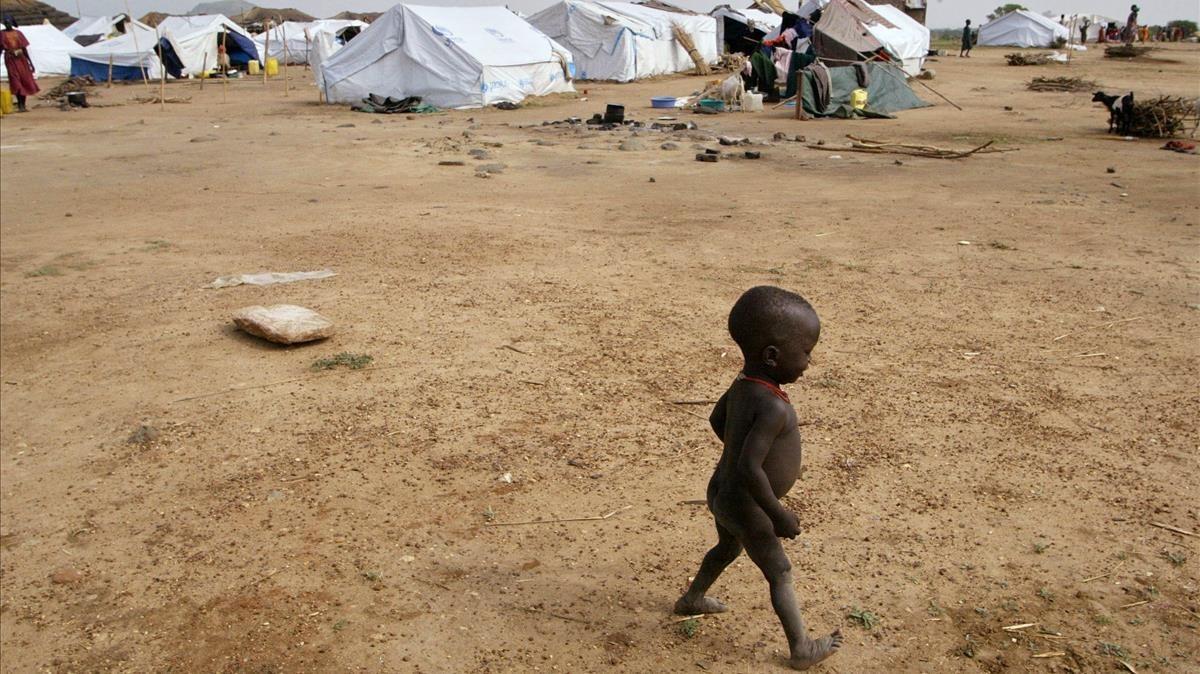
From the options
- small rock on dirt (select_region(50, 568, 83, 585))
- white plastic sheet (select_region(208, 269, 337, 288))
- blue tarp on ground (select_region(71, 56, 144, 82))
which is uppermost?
blue tarp on ground (select_region(71, 56, 144, 82))

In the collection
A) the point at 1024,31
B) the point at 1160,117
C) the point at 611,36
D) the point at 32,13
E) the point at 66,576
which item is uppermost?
the point at 32,13

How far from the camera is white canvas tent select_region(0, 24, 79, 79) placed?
110 ft

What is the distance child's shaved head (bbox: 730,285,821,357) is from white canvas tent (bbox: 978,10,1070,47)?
5101 cm

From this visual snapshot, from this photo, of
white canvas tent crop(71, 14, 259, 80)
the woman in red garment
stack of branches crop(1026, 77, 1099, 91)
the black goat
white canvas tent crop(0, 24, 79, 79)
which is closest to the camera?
the black goat

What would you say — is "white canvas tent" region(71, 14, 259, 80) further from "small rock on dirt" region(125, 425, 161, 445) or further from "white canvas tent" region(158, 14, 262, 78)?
"small rock on dirt" region(125, 425, 161, 445)

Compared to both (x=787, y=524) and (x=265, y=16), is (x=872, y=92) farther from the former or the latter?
(x=265, y=16)

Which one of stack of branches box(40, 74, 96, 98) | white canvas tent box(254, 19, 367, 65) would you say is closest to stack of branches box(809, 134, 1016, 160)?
stack of branches box(40, 74, 96, 98)

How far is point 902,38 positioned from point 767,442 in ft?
82.5

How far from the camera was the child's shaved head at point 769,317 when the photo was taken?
7.25 ft

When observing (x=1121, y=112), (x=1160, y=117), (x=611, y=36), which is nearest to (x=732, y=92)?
(x=1121, y=112)

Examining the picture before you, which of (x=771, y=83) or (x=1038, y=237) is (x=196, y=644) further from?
(x=771, y=83)

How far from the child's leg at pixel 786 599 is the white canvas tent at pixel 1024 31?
51.0m

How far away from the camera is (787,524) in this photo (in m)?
2.27

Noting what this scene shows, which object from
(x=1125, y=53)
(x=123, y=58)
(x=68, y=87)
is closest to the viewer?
(x=68, y=87)
